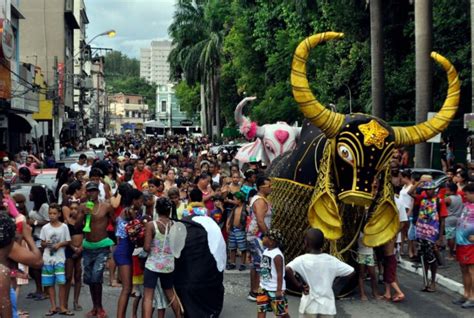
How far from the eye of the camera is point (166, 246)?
8.05m

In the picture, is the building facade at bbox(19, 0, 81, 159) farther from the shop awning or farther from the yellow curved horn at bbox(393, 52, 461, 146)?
the yellow curved horn at bbox(393, 52, 461, 146)

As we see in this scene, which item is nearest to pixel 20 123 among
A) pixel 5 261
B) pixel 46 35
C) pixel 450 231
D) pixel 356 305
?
pixel 46 35

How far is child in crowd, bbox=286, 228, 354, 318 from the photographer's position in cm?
666

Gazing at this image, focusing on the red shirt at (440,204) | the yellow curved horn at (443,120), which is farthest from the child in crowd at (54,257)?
the red shirt at (440,204)

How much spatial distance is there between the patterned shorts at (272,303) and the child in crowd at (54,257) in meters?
2.90

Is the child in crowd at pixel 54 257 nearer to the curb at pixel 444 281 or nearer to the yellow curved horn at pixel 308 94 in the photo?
the yellow curved horn at pixel 308 94

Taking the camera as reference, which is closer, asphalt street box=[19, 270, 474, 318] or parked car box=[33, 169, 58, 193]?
asphalt street box=[19, 270, 474, 318]

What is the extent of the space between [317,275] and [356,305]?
3.47 metres

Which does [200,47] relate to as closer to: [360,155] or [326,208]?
[326,208]

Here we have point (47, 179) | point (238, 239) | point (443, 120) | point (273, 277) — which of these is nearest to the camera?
point (273, 277)

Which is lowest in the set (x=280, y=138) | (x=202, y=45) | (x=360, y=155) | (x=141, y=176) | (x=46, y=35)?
(x=141, y=176)


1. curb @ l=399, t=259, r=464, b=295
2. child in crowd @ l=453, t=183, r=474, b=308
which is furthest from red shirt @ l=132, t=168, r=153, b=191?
child in crowd @ l=453, t=183, r=474, b=308

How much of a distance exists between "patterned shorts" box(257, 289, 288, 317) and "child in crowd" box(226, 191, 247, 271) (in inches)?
150

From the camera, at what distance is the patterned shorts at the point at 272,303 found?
764 centimetres
